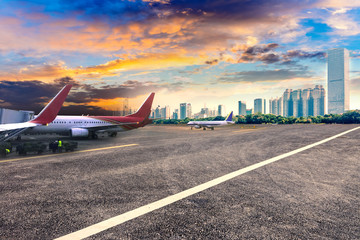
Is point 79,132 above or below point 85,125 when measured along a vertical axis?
below

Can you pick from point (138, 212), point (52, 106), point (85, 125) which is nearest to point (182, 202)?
point (138, 212)

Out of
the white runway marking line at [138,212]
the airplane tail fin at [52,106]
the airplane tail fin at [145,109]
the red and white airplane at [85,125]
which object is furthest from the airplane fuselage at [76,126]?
the white runway marking line at [138,212]

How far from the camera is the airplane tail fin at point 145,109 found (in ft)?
139

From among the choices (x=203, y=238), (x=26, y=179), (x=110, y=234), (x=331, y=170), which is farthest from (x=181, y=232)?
(x=331, y=170)

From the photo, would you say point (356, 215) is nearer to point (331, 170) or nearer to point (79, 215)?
point (331, 170)

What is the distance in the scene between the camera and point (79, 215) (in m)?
6.03

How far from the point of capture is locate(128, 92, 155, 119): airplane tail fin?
42275mm

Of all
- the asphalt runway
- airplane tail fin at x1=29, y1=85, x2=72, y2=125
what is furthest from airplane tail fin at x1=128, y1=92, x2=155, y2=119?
the asphalt runway

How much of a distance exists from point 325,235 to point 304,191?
3588 mm

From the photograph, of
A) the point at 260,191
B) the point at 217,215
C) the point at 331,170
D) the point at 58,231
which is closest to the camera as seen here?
the point at 58,231

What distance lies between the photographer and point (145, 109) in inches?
1709

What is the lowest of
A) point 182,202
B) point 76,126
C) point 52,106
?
point 182,202

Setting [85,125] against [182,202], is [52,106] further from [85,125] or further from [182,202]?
[182,202]

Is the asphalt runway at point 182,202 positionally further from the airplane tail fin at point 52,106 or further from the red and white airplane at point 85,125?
the red and white airplane at point 85,125
